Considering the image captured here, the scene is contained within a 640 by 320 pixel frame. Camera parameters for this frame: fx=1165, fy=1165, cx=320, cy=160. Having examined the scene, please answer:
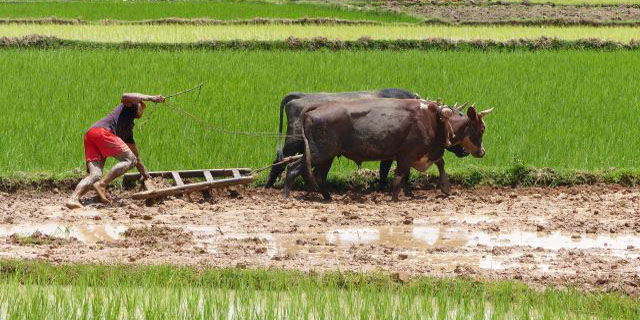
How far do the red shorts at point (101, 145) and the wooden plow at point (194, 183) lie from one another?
0.35m

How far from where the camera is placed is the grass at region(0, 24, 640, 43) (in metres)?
17.4

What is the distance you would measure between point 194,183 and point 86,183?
0.82 metres

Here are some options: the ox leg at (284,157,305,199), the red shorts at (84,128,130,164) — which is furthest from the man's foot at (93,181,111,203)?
the ox leg at (284,157,305,199)

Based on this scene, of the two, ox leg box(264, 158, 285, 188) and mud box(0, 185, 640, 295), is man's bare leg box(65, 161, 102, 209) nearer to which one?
mud box(0, 185, 640, 295)

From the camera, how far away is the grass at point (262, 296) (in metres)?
5.53

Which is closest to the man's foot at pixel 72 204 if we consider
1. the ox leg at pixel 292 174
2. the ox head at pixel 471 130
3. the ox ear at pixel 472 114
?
the ox leg at pixel 292 174

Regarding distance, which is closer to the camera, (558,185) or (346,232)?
(346,232)

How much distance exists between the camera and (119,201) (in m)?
8.88

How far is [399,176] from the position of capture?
9.11m

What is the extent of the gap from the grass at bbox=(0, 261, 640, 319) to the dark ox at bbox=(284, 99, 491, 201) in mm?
2731

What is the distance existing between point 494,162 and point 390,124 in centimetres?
135

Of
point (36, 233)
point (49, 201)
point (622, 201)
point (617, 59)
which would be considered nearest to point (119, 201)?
point (49, 201)

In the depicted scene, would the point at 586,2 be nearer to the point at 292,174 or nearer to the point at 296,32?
the point at 296,32

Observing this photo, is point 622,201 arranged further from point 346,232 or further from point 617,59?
point 617,59
